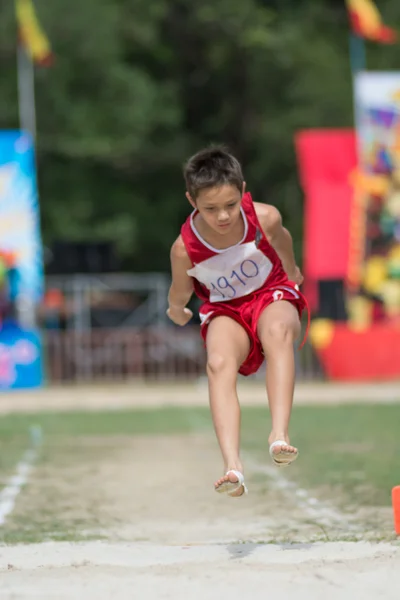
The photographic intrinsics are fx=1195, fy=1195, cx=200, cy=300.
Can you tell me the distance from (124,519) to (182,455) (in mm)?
4115

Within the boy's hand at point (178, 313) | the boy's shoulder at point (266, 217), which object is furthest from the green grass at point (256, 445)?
the boy's shoulder at point (266, 217)

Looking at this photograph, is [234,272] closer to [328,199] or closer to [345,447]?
[345,447]

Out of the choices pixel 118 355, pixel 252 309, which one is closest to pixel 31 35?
pixel 118 355

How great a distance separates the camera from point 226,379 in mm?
5430

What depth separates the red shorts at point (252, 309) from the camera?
5691mm

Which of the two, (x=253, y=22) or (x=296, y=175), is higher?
(x=253, y=22)

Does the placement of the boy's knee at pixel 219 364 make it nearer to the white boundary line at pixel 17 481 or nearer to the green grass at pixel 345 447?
the white boundary line at pixel 17 481

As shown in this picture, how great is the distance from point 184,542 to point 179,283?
4.90ft

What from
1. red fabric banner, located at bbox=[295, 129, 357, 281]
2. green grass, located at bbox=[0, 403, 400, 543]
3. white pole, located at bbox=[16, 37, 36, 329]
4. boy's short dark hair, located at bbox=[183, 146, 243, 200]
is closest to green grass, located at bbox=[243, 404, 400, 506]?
green grass, located at bbox=[0, 403, 400, 543]

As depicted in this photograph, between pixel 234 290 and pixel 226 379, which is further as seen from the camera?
pixel 234 290

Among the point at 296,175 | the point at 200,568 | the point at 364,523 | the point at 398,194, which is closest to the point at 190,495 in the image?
the point at 364,523

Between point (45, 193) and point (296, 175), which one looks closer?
point (45, 193)

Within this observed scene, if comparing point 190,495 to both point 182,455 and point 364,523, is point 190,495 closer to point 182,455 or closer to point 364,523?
point 364,523

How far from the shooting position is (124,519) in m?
7.44
